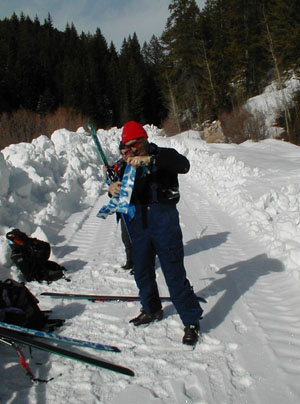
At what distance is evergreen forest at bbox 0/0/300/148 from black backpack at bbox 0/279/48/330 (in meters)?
12.1

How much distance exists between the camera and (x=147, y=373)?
2.67 m

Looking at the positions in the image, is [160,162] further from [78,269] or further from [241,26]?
[241,26]

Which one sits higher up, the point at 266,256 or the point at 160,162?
the point at 160,162

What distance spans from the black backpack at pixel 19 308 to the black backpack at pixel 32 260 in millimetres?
1034

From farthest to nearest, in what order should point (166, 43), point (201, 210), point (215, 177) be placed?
point (166, 43)
point (215, 177)
point (201, 210)

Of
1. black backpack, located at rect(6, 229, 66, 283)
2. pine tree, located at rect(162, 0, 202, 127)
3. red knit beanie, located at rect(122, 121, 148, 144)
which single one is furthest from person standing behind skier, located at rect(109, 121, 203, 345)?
pine tree, located at rect(162, 0, 202, 127)

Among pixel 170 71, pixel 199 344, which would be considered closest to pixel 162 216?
pixel 199 344

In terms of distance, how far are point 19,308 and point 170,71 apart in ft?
116

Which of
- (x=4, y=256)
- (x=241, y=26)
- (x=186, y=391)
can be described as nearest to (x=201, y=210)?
(x=4, y=256)

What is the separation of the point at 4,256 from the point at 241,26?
3258cm

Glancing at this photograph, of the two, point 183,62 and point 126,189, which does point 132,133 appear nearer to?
point 126,189

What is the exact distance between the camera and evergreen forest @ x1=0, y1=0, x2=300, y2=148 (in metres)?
21.2

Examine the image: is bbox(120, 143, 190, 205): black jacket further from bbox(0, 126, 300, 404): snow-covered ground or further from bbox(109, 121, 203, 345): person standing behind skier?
bbox(0, 126, 300, 404): snow-covered ground

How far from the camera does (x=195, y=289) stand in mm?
4133
